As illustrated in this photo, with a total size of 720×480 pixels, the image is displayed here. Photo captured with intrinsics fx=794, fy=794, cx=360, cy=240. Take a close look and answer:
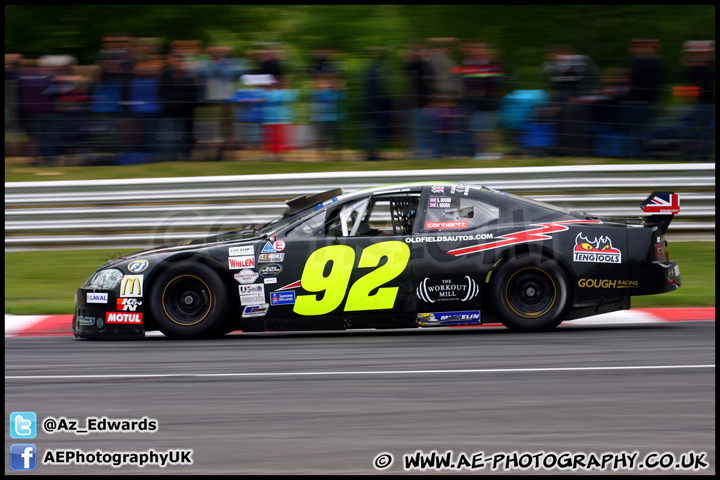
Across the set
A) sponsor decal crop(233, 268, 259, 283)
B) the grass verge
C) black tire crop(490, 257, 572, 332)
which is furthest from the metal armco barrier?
black tire crop(490, 257, 572, 332)

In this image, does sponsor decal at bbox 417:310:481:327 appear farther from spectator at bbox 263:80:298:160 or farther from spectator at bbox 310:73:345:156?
spectator at bbox 263:80:298:160

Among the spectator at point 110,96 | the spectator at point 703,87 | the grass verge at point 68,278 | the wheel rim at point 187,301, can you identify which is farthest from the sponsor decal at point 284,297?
the spectator at point 703,87

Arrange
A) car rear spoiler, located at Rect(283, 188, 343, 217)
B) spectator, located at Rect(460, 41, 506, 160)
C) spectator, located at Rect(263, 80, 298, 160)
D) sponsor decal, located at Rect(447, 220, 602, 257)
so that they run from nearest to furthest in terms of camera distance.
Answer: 1. sponsor decal, located at Rect(447, 220, 602, 257)
2. car rear spoiler, located at Rect(283, 188, 343, 217)
3. spectator, located at Rect(460, 41, 506, 160)
4. spectator, located at Rect(263, 80, 298, 160)

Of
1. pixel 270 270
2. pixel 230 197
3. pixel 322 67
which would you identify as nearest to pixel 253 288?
pixel 270 270

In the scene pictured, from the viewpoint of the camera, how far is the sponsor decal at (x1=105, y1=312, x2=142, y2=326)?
6586mm

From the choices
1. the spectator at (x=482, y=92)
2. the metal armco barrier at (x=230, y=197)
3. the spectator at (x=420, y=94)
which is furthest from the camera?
the spectator at (x=482, y=92)

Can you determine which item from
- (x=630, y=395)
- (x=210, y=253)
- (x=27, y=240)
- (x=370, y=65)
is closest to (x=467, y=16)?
(x=370, y=65)

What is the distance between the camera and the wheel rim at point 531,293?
6594mm

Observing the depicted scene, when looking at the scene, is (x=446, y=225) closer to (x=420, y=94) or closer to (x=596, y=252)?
(x=596, y=252)

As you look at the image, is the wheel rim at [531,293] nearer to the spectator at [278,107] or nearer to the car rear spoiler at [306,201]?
the car rear spoiler at [306,201]

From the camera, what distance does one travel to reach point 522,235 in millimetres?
6602

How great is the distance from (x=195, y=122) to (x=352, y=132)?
7.15 feet

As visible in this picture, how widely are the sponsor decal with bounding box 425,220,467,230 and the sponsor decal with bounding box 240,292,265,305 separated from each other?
1.49 metres

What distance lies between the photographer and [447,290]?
6.47 m
